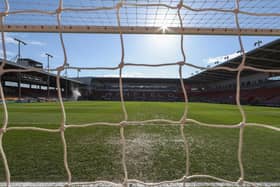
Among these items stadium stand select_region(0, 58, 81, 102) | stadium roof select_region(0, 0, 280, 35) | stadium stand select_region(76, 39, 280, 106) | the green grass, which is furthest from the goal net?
stadium stand select_region(76, 39, 280, 106)

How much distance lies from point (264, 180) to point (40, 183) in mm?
1445

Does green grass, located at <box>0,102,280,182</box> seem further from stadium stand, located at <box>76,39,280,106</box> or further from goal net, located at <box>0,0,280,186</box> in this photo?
stadium stand, located at <box>76,39,280,106</box>

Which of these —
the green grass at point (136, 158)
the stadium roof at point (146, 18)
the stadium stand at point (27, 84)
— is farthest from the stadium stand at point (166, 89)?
the stadium roof at point (146, 18)

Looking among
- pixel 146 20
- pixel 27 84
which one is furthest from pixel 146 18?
pixel 27 84

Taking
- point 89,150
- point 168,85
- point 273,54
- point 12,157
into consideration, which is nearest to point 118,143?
point 89,150

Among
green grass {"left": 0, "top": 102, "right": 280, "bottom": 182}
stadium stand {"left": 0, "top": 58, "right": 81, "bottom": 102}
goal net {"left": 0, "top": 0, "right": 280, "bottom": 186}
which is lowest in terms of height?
green grass {"left": 0, "top": 102, "right": 280, "bottom": 182}

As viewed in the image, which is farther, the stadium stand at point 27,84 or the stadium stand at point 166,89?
the stadium stand at point 166,89

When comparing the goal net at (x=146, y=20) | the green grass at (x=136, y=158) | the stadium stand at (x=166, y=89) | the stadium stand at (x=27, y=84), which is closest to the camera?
the goal net at (x=146, y=20)

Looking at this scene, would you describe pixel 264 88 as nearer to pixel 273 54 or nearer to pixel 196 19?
pixel 273 54

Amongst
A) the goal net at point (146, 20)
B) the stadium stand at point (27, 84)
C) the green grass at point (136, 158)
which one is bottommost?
the green grass at point (136, 158)

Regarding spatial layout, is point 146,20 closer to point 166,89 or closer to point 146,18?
point 146,18

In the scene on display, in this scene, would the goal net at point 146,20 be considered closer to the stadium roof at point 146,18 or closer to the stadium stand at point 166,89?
the stadium roof at point 146,18

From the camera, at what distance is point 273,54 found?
10938 millimetres

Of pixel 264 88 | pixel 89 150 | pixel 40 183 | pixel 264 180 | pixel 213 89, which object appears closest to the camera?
pixel 40 183
